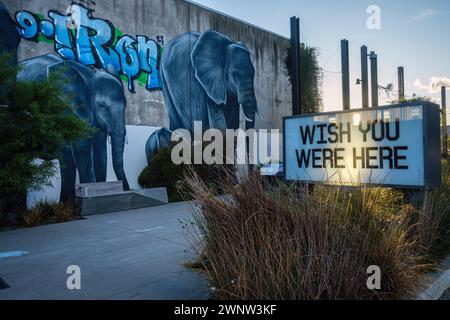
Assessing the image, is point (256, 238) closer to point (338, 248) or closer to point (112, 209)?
point (338, 248)

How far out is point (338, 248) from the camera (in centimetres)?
329

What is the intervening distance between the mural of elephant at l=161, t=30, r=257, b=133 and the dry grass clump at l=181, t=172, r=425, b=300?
9888 mm

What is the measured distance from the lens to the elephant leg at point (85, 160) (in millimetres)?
10492

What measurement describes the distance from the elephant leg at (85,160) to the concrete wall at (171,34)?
1.73 metres

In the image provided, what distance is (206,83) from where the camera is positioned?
14.7 meters

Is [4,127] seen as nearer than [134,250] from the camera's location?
No

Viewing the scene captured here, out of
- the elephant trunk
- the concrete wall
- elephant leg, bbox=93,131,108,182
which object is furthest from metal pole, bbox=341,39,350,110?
elephant leg, bbox=93,131,108,182

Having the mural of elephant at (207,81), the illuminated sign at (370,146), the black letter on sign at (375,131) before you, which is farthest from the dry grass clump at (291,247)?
→ the mural of elephant at (207,81)

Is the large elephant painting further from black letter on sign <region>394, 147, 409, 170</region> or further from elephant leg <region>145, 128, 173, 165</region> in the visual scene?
black letter on sign <region>394, 147, 409, 170</region>

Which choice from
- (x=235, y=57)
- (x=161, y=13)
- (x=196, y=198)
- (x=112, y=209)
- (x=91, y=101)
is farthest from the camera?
(x=235, y=57)

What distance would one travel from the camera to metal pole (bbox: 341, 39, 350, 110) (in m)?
11.8
